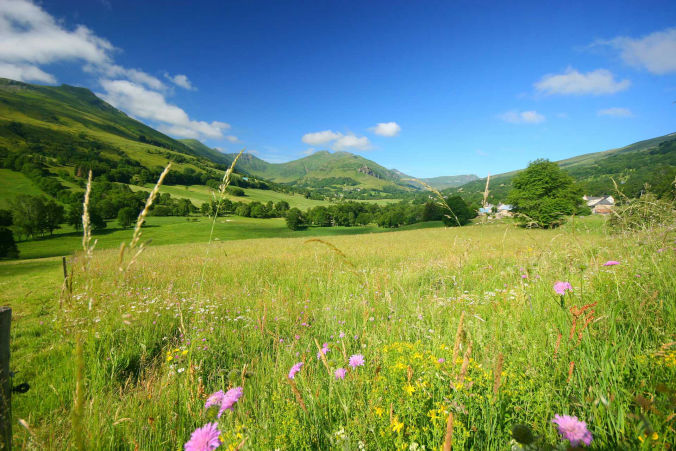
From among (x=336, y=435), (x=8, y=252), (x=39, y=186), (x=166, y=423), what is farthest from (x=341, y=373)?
(x=39, y=186)

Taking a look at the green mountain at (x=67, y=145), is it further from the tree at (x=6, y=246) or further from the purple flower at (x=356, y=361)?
the purple flower at (x=356, y=361)

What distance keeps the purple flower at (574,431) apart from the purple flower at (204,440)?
5.36 ft

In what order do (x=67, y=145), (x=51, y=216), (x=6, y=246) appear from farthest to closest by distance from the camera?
1. (x=67, y=145)
2. (x=51, y=216)
3. (x=6, y=246)

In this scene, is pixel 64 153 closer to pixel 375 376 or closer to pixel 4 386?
pixel 4 386

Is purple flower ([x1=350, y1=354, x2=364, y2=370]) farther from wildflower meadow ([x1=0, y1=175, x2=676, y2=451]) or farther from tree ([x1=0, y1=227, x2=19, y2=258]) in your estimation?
tree ([x1=0, y1=227, x2=19, y2=258])

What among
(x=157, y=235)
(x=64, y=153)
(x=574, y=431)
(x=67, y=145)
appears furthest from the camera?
(x=67, y=145)

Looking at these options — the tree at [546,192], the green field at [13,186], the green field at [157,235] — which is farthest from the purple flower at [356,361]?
the green field at [13,186]

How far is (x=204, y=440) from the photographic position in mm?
1324

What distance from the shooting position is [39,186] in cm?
8294

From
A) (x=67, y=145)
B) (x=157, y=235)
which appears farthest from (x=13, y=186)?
(x=67, y=145)

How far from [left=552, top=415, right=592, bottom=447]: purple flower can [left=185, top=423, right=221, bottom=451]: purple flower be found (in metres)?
1.63

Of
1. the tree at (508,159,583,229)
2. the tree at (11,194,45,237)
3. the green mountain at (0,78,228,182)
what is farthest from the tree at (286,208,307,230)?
the tree at (11,194,45,237)

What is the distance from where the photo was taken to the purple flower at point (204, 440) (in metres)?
1.29

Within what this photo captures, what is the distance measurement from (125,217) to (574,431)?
3773 inches
